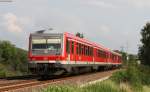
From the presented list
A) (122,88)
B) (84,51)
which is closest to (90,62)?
(84,51)

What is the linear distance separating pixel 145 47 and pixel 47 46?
135ft

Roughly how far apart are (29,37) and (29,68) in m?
2.15

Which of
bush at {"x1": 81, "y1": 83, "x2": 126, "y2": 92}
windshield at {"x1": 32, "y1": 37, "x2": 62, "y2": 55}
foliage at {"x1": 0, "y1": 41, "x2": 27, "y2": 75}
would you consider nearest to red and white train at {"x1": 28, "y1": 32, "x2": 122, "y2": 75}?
windshield at {"x1": 32, "y1": 37, "x2": 62, "y2": 55}

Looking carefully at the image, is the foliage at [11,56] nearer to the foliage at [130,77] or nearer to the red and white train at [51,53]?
the foliage at [130,77]

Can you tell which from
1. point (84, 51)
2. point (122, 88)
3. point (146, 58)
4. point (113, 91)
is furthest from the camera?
point (146, 58)

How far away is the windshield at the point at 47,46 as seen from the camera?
91.4ft

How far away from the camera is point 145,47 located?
67375 mm

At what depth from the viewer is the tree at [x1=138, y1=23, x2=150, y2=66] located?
205ft

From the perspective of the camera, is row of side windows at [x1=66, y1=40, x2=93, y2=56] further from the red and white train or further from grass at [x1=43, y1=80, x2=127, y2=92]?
grass at [x1=43, y1=80, x2=127, y2=92]

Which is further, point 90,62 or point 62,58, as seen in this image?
point 90,62

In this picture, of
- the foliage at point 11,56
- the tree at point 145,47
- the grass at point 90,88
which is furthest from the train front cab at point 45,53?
the foliage at point 11,56

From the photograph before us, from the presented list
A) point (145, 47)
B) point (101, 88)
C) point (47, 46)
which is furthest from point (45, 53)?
point (145, 47)

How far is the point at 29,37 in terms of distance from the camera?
93.9 feet

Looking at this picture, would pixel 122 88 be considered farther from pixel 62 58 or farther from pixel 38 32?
pixel 38 32
